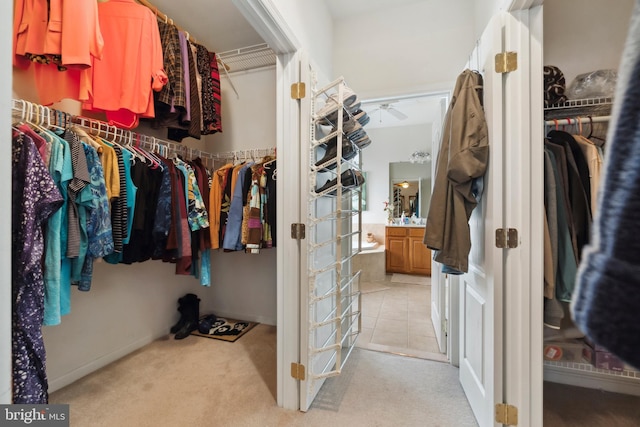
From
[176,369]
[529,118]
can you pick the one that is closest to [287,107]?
[529,118]

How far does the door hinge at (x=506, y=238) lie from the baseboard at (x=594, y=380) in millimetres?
1260

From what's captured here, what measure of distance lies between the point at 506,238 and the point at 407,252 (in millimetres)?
3377

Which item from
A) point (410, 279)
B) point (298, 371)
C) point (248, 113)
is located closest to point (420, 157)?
point (410, 279)

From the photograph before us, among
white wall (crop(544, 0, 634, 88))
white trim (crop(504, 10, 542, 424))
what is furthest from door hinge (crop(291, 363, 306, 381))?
white wall (crop(544, 0, 634, 88))

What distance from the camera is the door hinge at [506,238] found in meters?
1.12

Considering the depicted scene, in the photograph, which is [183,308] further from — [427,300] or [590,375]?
[590,375]

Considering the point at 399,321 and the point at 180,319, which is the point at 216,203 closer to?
the point at 180,319

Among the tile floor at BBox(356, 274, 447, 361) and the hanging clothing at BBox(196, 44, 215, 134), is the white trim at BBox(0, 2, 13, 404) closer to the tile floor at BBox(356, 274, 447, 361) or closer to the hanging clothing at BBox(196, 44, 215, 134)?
the hanging clothing at BBox(196, 44, 215, 134)

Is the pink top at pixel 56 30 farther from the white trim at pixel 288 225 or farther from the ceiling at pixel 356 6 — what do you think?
the ceiling at pixel 356 6

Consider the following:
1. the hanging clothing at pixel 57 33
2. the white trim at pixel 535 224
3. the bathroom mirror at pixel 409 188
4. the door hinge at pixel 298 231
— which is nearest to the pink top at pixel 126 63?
the hanging clothing at pixel 57 33

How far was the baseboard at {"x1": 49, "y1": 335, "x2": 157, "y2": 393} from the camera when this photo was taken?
1599 millimetres

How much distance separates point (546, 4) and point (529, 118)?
3.51ft

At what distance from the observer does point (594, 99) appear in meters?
1.38

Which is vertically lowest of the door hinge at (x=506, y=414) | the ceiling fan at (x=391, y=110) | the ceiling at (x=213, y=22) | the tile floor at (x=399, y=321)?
the tile floor at (x=399, y=321)
